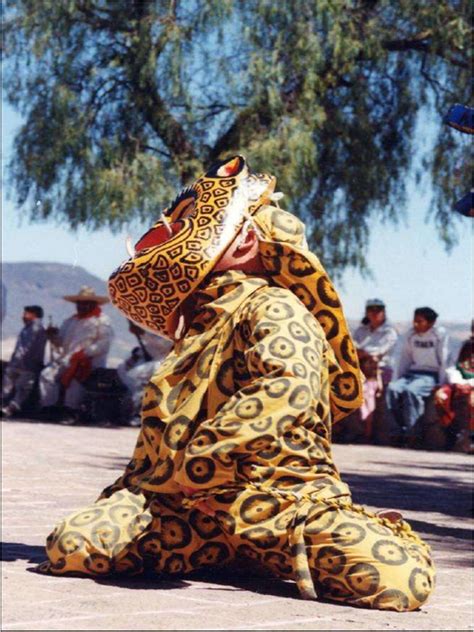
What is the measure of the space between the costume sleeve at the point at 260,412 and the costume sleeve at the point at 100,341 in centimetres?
1131

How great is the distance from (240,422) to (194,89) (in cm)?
1454

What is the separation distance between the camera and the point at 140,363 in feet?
52.5

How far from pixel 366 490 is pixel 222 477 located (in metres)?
4.72

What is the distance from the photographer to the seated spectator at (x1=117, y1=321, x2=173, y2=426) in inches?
607

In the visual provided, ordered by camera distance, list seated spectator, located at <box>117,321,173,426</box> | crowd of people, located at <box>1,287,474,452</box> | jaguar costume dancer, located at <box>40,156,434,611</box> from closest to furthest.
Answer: jaguar costume dancer, located at <box>40,156,434,611</box> → crowd of people, located at <box>1,287,474,452</box> → seated spectator, located at <box>117,321,173,426</box>

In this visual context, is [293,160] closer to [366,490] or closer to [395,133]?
Answer: [395,133]

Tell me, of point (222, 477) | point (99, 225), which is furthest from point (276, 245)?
point (99, 225)

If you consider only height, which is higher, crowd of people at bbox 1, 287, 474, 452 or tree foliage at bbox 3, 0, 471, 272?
tree foliage at bbox 3, 0, 471, 272

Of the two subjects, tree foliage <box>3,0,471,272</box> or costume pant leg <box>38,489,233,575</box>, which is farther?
tree foliage <box>3,0,471,272</box>

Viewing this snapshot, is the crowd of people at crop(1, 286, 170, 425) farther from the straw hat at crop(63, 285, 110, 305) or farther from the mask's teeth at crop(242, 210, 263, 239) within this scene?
the mask's teeth at crop(242, 210, 263, 239)

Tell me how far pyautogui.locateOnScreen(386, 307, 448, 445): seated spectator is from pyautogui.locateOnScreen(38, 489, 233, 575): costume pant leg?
9.53 meters

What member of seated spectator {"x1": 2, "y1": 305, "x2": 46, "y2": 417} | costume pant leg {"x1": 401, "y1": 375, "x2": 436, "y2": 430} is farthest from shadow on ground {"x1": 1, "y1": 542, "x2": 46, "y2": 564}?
seated spectator {"x1": 2, "y1": 305, "x2": 46, "y2": 417}

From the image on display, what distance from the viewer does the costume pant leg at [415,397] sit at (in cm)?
1438

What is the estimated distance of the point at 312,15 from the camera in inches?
731
